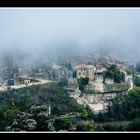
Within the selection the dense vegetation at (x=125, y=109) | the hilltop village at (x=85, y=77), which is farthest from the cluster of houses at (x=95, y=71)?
the dense vegetation at (x=125, y=109)

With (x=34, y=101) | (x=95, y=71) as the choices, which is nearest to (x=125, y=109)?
(x=95, y=71)

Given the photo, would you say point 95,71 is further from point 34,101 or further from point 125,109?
point 34,101

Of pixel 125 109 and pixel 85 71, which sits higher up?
pixel 85 71

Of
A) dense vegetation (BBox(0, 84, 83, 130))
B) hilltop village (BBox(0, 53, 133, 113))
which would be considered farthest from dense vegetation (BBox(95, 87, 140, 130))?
dense vegetation (BBox(0, 84, 83, 130))

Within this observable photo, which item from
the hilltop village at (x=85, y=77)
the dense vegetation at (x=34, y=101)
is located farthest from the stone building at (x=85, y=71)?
the dense vegetation at (x=34, y=101)

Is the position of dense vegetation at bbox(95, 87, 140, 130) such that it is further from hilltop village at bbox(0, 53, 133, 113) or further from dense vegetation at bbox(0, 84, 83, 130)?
dense vegetation at bbox(0, 84, 83, 130)

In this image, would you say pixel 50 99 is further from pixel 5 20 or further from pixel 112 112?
pixel 5 20

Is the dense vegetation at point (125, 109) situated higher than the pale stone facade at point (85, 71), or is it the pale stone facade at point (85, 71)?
the pale stone facade at point (85, 71)

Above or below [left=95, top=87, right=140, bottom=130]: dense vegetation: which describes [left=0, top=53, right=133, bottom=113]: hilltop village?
above

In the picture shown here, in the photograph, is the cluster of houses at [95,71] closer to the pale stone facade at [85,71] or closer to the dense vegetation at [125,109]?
the pale stone facade at [85,71]

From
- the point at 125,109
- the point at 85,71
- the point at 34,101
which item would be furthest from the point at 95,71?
the point at 34,101

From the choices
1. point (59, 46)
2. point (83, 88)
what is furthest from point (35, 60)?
point (83, 88)
